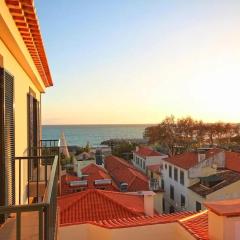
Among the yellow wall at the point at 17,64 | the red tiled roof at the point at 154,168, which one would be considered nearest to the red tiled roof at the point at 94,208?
the yellow wall at the point at 17,64

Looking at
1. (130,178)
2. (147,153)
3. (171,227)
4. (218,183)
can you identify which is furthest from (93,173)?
(171,227)

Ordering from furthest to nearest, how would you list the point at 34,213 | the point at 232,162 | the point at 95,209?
the point at 232,162, the point at 95,209, the point at 34,213

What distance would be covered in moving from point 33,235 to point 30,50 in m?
4.34

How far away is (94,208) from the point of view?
48.6ft

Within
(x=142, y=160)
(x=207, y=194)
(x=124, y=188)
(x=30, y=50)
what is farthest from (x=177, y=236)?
(x=142, y=160)

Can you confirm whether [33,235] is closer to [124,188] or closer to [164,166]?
[124,188]

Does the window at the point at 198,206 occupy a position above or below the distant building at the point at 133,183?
below

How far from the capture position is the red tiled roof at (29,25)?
4594 mm

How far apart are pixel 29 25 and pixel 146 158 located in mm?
37235

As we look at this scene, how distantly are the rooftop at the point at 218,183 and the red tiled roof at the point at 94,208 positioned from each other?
8.38 meters

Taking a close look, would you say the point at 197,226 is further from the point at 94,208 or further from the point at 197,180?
the point at 197,180

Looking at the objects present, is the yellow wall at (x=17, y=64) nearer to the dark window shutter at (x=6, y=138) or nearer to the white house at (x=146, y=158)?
the dark window shutter at (x=6, y=138)

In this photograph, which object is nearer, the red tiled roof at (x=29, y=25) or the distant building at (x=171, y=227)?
the red tiled roof at (x=29, y=25)

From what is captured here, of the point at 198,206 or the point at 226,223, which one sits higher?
the point at 226,223
